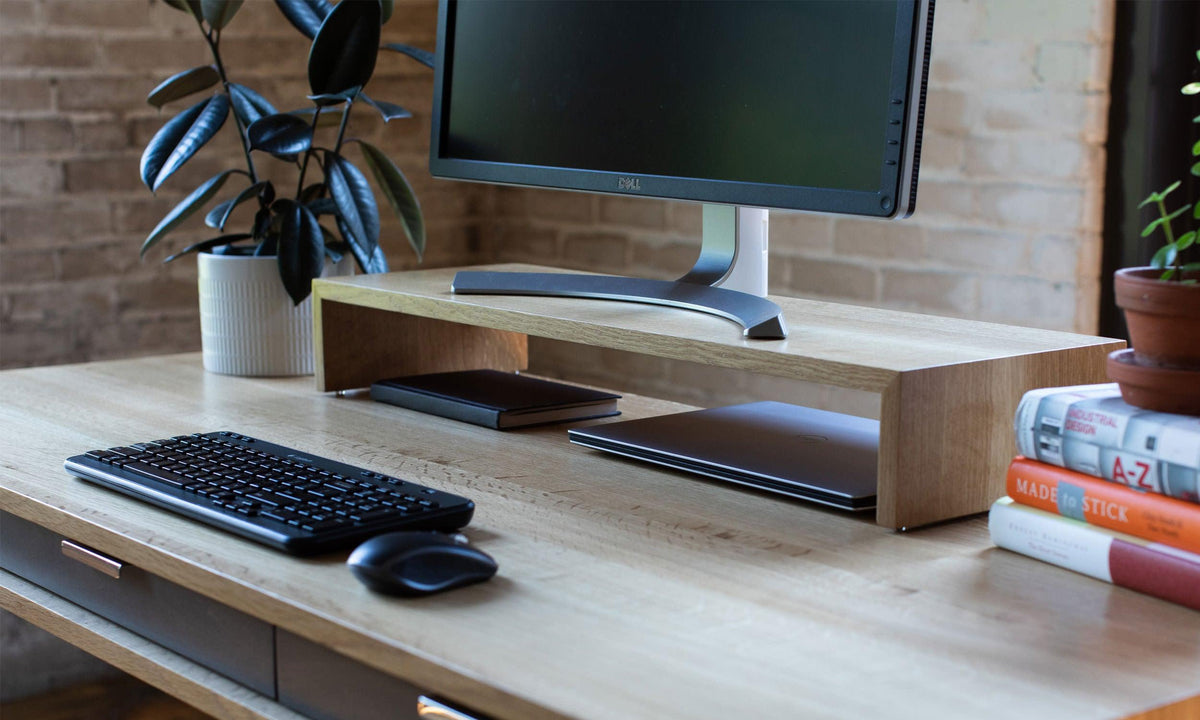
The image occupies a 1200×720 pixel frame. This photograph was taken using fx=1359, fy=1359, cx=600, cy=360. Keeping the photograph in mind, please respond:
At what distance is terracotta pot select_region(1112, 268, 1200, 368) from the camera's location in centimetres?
95

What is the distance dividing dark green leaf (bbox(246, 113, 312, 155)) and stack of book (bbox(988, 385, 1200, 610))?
0.97m

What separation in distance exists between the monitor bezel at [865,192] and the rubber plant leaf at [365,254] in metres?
0.31

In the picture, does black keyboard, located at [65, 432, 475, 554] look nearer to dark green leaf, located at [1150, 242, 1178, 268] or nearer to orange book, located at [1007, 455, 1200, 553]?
orange book, located at [1007, 455, 1200, 553]

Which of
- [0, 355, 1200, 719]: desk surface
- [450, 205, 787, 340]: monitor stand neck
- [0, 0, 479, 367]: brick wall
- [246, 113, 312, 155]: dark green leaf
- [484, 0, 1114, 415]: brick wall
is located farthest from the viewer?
[0, 0, 479, 367]: brick wall

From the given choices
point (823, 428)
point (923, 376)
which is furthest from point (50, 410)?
point (923, 376)

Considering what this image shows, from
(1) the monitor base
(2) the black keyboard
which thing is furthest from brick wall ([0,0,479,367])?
(2) the black keyboard

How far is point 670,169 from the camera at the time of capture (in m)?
1.37

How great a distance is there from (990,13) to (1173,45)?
29cm

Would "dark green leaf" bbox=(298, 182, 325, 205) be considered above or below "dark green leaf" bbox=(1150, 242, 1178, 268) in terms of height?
above

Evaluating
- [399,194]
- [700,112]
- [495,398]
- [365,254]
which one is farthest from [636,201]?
[700,112]

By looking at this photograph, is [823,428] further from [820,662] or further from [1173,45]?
[1173,45]

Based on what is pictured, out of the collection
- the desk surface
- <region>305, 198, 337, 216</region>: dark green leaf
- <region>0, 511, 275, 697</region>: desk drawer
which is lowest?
<region>0, 511, 275, 697</region>: desk drawer

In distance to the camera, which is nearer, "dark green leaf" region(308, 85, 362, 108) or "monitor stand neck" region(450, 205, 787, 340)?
"monitor stand neck" region(450, 205, 787, 340)

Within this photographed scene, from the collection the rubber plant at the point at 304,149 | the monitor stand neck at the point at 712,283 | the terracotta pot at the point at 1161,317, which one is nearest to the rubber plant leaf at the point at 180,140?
the rubber plant at the point at 304,149
